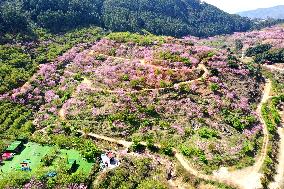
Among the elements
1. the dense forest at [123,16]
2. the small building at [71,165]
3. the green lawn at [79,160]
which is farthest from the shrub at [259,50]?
the small building at [71,165]

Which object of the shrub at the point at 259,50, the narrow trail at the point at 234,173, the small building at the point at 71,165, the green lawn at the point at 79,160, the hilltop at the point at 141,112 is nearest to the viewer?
the small building at the point at 71,165

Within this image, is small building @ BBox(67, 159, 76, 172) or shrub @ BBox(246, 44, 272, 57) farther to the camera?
shrub @ BBox(246, 44, 272, 57)

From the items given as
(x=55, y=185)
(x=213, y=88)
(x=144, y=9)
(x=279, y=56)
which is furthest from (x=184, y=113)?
(x=144, y=9)

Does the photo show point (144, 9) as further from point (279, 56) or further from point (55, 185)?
point (55, 185)

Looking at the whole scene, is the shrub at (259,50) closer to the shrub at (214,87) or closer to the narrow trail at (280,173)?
the shrub at (214,87)

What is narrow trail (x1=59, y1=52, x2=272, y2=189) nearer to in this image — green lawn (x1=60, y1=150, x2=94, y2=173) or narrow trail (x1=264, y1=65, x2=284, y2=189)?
narrow trail (x1=264, y1=65, x2=284, y2=189)

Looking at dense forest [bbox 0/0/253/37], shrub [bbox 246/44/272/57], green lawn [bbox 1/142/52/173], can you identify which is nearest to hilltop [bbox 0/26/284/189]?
green lawn [bbox 1/142/52/173]

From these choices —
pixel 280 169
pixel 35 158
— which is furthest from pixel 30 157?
pixel 280 169
